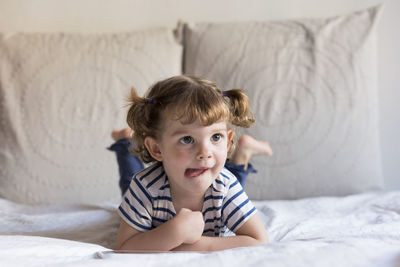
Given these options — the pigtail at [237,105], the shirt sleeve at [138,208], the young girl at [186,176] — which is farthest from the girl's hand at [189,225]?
the pigtail at [237,105]

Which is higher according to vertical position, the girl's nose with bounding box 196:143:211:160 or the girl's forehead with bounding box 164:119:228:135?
the girl's forehead with bounding box 164:119:228:135

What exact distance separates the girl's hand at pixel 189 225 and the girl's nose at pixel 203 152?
11cm

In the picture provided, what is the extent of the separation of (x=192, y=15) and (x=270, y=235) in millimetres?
937

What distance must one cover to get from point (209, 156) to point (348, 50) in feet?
2.44

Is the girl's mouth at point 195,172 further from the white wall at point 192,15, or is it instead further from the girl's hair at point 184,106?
the white wall at point 192,15

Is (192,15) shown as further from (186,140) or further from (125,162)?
(186,140)

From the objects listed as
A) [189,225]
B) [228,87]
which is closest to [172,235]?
[189,225]

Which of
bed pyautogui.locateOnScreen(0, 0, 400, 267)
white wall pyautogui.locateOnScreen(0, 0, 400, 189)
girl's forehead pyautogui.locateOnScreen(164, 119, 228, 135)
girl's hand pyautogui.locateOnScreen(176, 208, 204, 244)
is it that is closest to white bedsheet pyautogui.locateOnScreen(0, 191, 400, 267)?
bed pyautogui.locateOnScreen(0, 0, 400, 267)

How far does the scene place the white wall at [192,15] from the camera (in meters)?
1.54

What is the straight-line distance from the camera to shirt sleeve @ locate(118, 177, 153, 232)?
841 millimetres

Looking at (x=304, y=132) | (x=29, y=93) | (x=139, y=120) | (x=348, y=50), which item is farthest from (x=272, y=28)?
(x=29, y=93)

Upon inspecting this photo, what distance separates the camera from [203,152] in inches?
29.8

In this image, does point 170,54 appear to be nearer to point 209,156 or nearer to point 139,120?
point 139,120

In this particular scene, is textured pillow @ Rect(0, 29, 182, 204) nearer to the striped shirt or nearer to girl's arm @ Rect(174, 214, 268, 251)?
the striped shirt
